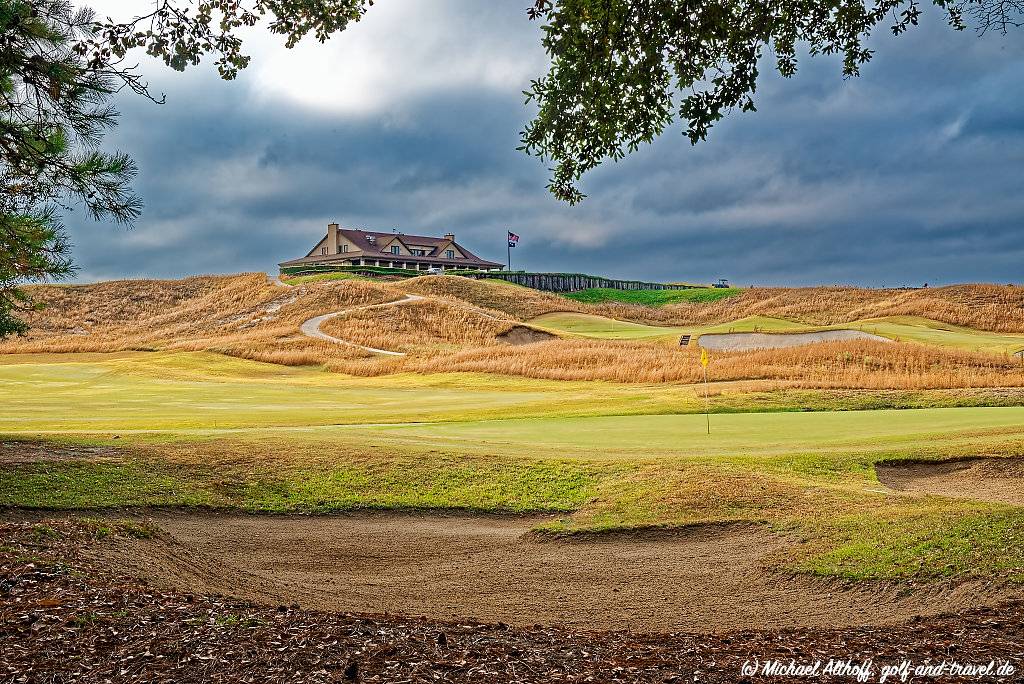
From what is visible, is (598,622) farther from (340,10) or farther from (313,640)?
(340,10)

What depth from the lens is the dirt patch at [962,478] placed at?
14.4 meters

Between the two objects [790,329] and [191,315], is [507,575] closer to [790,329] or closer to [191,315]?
[790,329]

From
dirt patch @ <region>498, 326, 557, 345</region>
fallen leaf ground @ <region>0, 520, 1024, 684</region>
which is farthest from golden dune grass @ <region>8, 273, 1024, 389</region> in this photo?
fallen leaf ground @ <region>0, 520, 1024, 684</region>

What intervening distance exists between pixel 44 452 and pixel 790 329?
161ft

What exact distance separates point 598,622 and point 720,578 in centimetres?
213

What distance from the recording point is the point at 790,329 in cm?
5678

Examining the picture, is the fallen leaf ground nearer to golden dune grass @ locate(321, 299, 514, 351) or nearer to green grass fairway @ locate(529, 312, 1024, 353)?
green grass fairway @ locate(529, 312, 1024, 353)

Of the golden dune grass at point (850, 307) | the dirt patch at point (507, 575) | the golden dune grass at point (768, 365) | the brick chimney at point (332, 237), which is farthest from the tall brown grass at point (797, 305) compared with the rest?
the dirt patch at point (507, 575)

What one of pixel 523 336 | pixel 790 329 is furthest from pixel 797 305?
pixel 523 336

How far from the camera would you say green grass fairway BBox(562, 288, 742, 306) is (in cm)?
8231

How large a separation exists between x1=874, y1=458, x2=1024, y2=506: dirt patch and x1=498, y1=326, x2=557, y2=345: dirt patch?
4371cm

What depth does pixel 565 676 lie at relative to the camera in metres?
6.10

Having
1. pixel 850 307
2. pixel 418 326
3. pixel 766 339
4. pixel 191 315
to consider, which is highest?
pixel 850 307

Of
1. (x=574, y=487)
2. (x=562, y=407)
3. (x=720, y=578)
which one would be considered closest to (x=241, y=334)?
(x=562, y=407)
